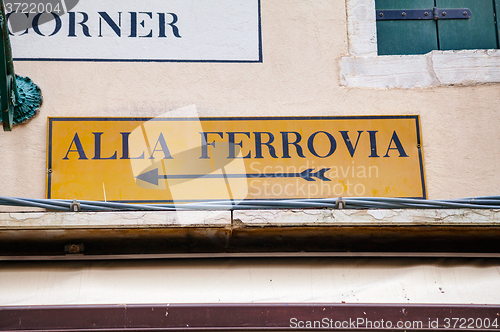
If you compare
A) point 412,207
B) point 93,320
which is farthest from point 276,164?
point 93,320

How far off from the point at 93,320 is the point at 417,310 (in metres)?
1.98

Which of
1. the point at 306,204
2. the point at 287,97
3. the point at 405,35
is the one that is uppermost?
the point at 405,35

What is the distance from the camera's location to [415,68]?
4176mm

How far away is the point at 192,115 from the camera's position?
404cm

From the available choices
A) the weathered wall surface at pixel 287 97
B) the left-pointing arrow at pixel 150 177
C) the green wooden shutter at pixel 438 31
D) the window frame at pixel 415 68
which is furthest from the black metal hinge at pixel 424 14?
the left-pointing arrow at pixel 150 177

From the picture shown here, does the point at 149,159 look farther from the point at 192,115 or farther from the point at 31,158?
the point at 31,158

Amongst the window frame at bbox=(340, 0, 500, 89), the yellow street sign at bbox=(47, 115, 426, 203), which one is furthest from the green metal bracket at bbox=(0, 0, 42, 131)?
the window frame at bbox=(340, 0, 500, 89)

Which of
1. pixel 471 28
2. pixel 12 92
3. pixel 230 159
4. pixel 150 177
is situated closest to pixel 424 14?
pixel 471 28

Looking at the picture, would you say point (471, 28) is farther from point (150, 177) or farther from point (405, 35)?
point (150, 177)

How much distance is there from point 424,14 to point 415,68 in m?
0.54

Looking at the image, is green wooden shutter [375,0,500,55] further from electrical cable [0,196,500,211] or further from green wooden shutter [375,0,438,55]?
electrical cable [0,196,500,211]

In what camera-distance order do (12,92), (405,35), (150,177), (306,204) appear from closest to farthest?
(306,204)
(12,92)
(150,177)
(405,35)

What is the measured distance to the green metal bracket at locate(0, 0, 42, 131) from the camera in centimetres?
345

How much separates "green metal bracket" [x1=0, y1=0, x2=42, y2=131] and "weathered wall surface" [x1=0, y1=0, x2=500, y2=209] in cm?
7
